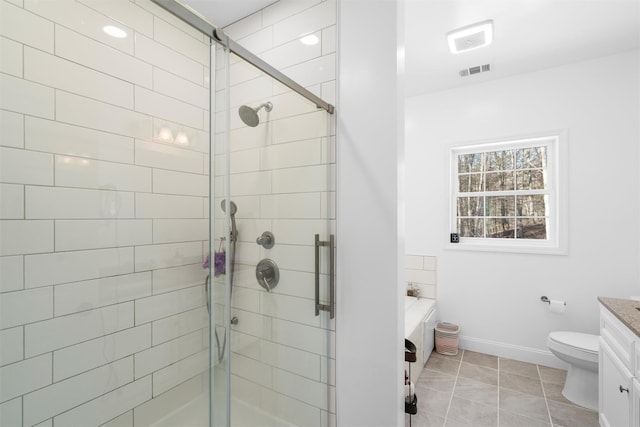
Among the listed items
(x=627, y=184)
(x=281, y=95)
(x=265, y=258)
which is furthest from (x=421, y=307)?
(x=281, y=95)

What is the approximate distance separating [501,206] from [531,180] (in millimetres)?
351

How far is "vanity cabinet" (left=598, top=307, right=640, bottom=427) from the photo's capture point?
1363mm

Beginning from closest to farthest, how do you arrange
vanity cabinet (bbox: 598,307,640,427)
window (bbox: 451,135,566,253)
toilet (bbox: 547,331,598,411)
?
vanity cabinet (bbox: 598,307,640,427) < toilet (bbox: 547,331,598,411) < window (bbox: 451,135,566,253)

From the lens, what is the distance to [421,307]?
285 centimetres

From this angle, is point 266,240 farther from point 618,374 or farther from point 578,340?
point 578,340

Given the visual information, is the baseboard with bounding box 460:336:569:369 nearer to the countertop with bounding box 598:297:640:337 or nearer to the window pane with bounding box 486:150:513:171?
the countertop with bounding box 598:297:640:337

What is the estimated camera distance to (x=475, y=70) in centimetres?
265

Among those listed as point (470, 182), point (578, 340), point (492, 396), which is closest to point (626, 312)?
point (578, 340)

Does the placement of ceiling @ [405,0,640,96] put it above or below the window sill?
above

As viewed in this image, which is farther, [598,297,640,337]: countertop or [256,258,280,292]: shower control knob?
[598,297,640,337]: countertop

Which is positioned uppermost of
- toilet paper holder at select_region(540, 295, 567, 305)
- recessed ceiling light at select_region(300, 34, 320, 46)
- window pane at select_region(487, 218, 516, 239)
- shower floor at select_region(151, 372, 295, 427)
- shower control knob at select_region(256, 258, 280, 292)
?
recessed ceiling light at select_region(300, 34, 320, 46)

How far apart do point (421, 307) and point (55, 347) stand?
2710mm

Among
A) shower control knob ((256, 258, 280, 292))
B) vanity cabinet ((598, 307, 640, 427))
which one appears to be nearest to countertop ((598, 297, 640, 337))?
vanity cabinet ((598, 307, 640, 427))

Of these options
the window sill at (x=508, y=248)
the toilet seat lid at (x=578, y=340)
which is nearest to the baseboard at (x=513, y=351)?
the toilet seat lid at (x=578, y=340)
